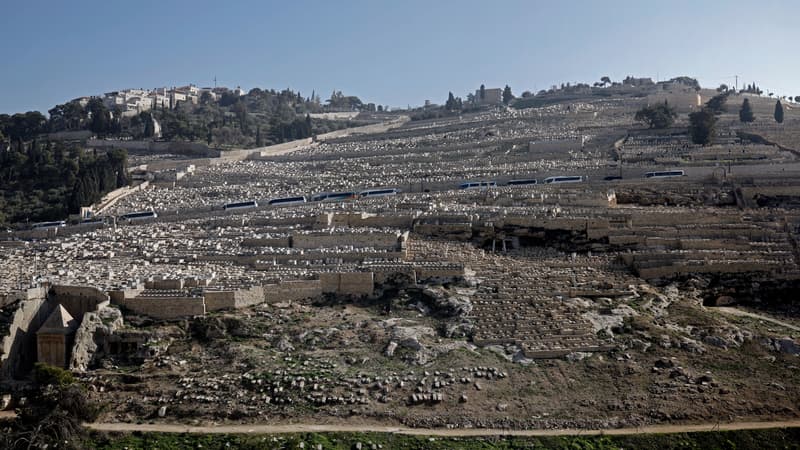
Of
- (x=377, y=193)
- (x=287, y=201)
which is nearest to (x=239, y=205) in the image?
(x=287, y=201)

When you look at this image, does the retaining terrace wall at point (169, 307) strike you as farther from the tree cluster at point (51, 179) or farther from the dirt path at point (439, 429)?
the tree cluster at point (51, 179)

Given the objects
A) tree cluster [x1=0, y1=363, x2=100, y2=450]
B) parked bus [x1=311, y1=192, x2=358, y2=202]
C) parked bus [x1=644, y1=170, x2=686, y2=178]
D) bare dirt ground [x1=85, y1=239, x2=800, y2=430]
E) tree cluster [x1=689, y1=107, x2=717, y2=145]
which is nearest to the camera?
tree cluster [x1=0, y1=363, x2=100, y2=450]

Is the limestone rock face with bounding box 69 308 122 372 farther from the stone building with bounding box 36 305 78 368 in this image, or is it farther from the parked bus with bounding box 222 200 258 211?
the parked bus with bounding box 222 200 258 211

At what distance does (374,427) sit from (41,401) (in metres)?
7.28

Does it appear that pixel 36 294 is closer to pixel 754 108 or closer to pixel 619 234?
pixel 619 234

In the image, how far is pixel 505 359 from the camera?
1978 centimetres

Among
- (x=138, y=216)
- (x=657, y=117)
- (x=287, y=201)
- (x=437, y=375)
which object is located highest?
(x=657, y=117)

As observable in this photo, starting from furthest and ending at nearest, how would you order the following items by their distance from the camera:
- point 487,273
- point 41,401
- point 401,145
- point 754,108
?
1. point 754,108
2. point 401,145
3. point 487,273
4. point 41,401

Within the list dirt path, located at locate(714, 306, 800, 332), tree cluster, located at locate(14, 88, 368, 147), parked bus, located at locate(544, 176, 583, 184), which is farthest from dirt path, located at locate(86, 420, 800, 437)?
tree cluster, located at locate(14, 88, 368, 147)

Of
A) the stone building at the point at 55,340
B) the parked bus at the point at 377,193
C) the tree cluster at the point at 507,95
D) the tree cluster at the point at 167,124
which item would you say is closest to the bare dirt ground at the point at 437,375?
the stone building at the point at 55,340

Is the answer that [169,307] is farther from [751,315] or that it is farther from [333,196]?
[333,196]

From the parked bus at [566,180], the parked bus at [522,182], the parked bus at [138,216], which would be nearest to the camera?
the parked bus at [138,216]

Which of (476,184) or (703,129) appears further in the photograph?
(703,129)

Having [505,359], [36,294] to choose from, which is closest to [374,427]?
[505,359]
